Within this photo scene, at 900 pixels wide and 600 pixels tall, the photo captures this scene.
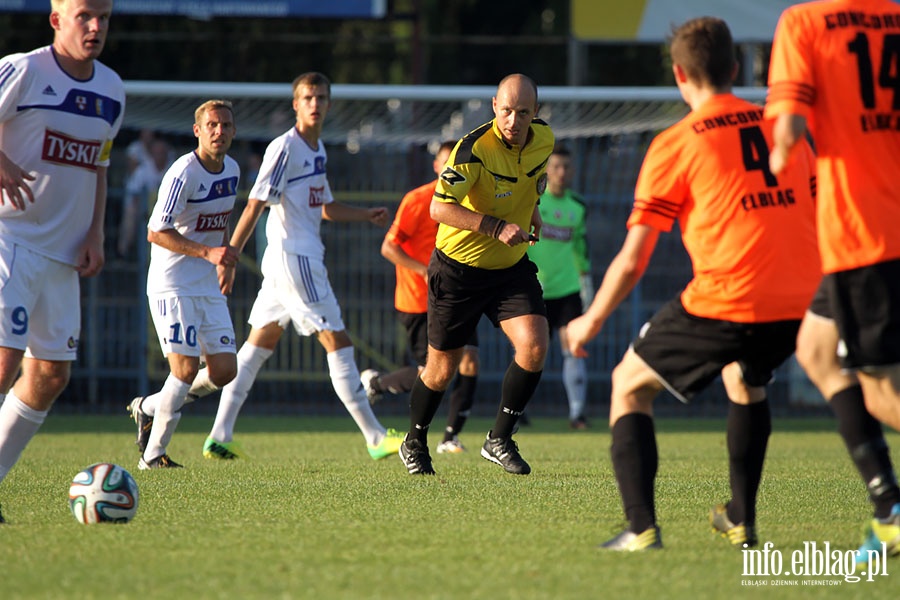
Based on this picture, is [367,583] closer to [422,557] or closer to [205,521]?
[422,557]

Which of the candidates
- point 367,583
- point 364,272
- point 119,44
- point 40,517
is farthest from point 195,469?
point 119,44

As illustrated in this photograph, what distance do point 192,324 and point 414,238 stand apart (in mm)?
2225

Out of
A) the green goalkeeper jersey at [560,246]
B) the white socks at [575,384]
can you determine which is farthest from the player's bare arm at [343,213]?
the white socks at [575,384]

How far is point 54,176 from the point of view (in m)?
6.10

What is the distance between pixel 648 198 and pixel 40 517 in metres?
3.31

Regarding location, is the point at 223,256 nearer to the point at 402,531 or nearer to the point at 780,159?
the point at 402,531

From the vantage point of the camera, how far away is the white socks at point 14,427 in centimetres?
608

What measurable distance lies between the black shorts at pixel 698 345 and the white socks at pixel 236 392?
509cm

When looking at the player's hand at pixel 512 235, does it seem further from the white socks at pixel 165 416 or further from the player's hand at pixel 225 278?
the white socks at pixel 165 416

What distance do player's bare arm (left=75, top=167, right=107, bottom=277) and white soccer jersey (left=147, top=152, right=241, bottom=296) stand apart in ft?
7.00

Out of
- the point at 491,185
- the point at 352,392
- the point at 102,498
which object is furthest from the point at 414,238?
the point at 102,498

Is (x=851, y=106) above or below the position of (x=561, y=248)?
above

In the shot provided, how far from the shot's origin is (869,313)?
4.70m

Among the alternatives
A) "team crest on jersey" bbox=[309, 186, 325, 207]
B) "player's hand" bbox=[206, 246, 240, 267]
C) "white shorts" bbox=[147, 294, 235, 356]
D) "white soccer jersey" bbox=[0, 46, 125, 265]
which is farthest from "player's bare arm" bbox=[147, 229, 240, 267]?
"white soccer jersey" bbox=[0, 46, 125, 265]
